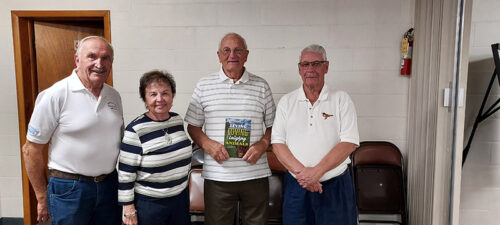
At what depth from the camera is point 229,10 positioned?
281 centimetres

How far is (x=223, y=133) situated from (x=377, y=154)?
1415 millimetres

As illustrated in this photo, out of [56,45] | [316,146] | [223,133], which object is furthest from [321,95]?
[56,45]

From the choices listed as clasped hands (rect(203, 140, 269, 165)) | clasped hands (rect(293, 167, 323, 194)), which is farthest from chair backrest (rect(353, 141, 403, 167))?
clasped hands (rect(203, 140, 269, 165))

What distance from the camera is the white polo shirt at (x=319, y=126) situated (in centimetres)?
183

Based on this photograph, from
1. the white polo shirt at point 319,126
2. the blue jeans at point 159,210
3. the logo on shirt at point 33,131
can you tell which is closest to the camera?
the logo on shirt at point 33,131

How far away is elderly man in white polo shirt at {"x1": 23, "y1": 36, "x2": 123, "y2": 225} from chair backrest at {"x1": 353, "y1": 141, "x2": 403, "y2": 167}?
1.89 meters

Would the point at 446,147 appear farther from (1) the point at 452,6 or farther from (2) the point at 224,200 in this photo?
(2) the point at 224,200

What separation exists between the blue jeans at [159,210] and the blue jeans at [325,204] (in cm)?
62

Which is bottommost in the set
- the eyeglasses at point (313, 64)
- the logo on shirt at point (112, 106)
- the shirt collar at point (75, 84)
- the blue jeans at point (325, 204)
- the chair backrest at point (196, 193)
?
the chair backrest at point (196, 193)

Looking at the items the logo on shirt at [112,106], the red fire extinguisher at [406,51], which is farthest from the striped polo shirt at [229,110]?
the red fire extinguisher at [406,51]

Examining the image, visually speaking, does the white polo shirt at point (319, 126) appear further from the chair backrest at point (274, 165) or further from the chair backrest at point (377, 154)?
the chair backrest at point (377, 154)

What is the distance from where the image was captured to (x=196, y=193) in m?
2.60

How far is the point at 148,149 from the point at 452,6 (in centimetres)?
193

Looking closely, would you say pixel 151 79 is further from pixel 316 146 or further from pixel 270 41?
pixel 270 41
